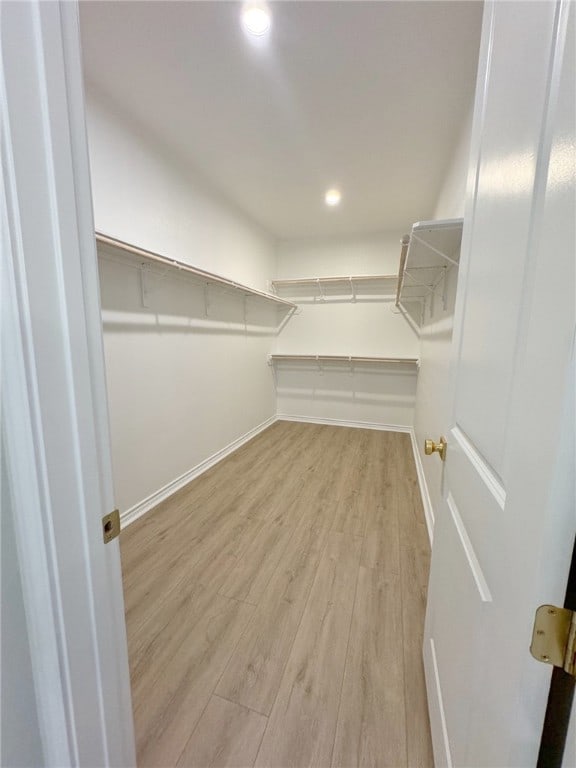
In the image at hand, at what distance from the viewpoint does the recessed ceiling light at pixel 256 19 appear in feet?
4.17

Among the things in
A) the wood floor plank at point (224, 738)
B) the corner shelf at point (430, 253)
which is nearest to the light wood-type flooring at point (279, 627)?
the wood floor plank at point (224, 738)

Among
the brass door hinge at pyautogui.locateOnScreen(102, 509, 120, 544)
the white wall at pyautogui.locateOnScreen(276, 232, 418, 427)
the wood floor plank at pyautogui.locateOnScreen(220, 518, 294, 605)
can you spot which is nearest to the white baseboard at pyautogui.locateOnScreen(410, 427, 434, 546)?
the wood floor plank at pyautogui.locateOnScreen(220, 518, 294, 605)

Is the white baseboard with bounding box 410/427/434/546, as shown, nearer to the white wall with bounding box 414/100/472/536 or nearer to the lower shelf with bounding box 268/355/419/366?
the white wall with bounding box 414/100/472/536

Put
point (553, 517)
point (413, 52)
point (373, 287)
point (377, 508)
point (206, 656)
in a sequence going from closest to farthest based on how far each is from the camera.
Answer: point (553, 517)
point (206, 656)
point (413, 52)
point (377, 508)
point (373, 287)

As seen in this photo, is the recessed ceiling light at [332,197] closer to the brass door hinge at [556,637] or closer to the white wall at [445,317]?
the white wall at [445,317]

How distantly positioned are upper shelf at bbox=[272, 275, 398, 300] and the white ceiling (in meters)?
1.26

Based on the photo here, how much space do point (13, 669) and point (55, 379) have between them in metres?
0.49

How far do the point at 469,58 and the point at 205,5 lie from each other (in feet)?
4.16

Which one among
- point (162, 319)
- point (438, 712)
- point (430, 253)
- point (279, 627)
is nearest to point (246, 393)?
point (162, 319)

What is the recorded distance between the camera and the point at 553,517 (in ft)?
1.20

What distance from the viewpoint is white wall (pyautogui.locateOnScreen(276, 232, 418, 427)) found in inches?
153

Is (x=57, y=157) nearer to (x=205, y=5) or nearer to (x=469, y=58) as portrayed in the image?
(x=205, y=5)

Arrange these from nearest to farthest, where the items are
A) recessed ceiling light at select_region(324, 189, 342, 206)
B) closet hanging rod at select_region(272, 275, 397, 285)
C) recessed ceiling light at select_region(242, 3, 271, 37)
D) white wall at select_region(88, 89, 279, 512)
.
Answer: recessed ceiling light at select_region(242, 3, 271, 37) → white wall at select_region(88, 89, 279, 512) → recessed ceiling light at select_region(324, 189, 342, 206) → closet hanging rod at select_region(272, 275, 397, 285)

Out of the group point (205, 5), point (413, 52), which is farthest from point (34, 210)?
point (413, 52)
